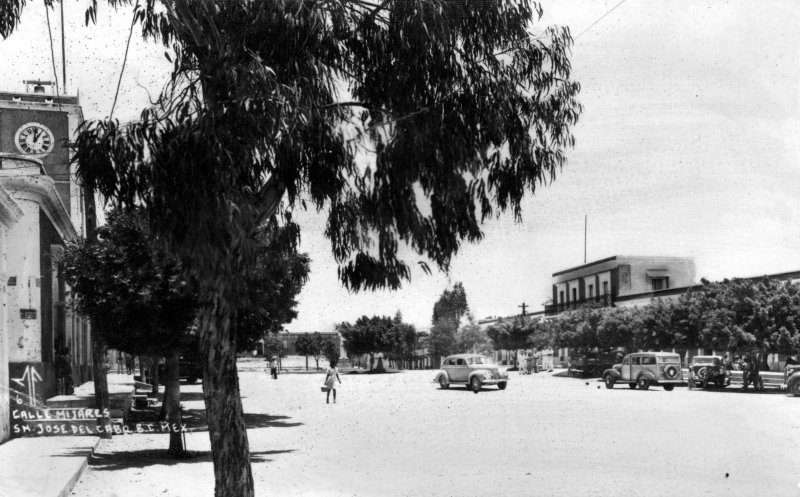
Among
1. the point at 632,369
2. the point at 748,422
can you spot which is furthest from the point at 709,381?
the point at 748,422

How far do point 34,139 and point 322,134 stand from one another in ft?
94.4

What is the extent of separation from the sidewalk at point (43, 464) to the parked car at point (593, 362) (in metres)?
35.3

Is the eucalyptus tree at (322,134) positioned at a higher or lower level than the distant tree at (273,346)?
higher

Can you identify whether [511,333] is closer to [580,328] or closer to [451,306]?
[580,328]

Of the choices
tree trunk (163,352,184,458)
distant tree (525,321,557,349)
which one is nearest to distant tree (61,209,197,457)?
tree trunk (163,352,184,458)

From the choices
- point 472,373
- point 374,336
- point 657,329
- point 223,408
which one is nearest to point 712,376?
point 657,329

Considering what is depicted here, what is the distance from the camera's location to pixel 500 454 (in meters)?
13.6

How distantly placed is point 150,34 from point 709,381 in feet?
103

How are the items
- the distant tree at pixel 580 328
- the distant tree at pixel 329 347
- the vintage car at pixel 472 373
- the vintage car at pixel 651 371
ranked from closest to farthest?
the vintage car at pixel 651 371, the vintage car at pixel 472 373, the distant tree at pixel 580 328, the distant tree at pixel 329 347

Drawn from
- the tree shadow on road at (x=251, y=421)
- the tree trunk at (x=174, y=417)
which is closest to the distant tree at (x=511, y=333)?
the tree shadow on road at (x=251, y=421)

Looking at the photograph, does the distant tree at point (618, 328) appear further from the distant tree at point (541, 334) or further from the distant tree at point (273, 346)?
the distant tree at point (273, 346)

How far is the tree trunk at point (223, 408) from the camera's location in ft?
21.4

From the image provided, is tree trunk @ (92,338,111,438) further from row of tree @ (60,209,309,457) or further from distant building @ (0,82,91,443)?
distant building @ (0,82,91,443)

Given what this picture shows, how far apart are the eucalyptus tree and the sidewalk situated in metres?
4.49
